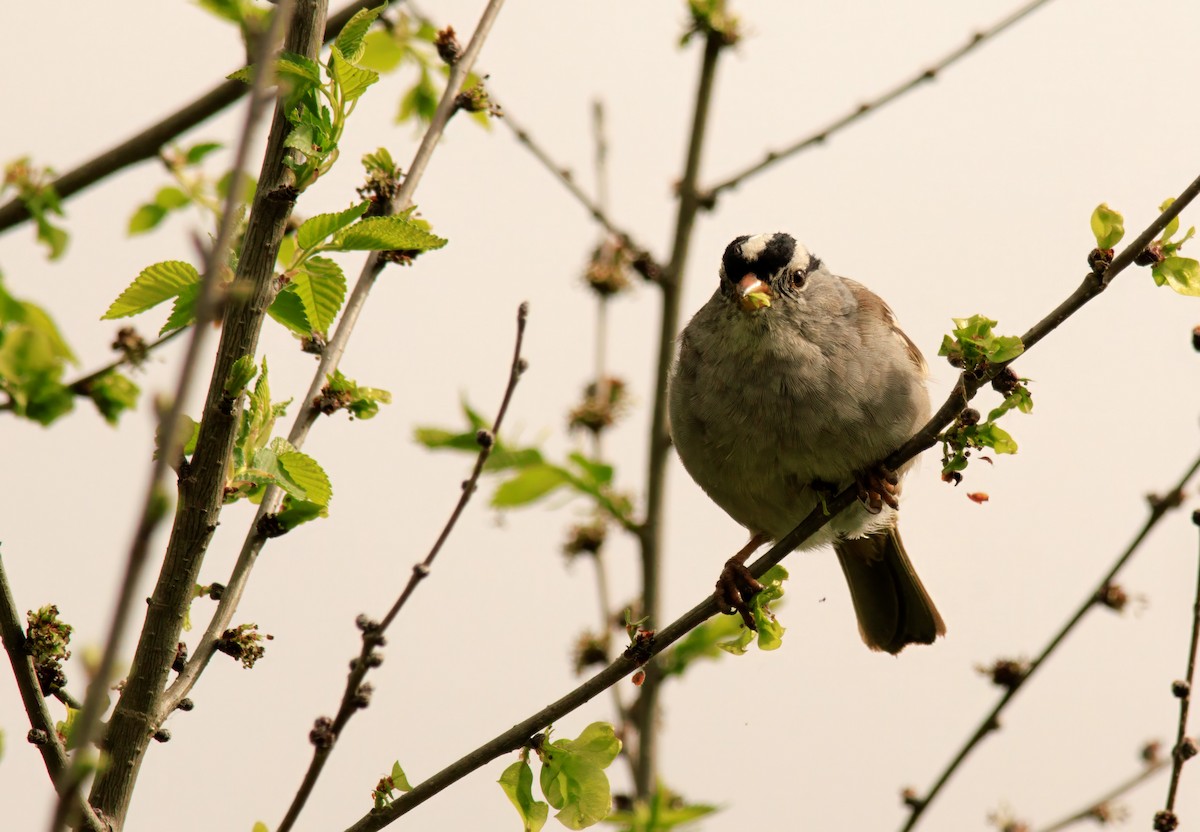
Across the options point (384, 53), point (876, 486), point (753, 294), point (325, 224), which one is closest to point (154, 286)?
point (325, 224)

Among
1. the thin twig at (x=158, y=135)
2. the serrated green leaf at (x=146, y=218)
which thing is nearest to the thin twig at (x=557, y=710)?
the thin twig at (x=158, y=135)

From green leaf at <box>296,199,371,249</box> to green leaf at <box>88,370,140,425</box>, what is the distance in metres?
0.53

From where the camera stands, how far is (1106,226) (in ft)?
8.77

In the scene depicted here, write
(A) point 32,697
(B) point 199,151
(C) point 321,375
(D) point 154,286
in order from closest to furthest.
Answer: (A) point 32,697 → (D) point 154,286 → (C) point 321,375 → (B) point 199,151

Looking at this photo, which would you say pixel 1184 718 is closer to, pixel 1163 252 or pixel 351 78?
pixel 1163 252

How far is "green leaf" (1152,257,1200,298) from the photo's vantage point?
2643 millimetres

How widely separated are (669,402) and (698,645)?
1.43m

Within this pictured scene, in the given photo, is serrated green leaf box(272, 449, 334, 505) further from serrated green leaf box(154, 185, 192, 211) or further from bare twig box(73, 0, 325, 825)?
serrated green leaf box(154, 185, 192, 211)

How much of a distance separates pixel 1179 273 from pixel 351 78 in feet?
5.85

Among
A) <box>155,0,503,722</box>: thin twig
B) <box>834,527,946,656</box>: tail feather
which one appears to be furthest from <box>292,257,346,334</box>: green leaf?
<box>834,527,946,656</box>: tail feather

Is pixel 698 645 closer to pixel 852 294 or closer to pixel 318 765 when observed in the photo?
pixel 318 765

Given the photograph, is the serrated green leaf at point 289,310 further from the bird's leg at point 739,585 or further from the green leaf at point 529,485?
the bird's leg at point 739,585

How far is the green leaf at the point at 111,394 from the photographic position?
270cm

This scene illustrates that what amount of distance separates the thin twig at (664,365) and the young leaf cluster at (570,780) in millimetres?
1816
